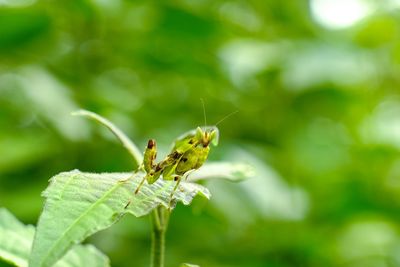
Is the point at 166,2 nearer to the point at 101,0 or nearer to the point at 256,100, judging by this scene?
the point at 101,0

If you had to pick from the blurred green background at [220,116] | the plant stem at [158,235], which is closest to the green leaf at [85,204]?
the plant stem at [158,235]

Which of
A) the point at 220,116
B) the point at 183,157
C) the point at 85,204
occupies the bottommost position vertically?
the point at 85,204

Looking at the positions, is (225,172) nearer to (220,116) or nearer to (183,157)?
(183,157)

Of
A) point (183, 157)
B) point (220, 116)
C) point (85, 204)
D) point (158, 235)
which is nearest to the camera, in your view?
point (85, 204)

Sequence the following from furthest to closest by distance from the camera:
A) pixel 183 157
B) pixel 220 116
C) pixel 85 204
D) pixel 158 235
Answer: pixel 220 116, pixel 183 157, pixel 158 235, pixel 85 204

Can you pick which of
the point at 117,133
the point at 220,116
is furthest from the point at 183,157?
the point at 220,116

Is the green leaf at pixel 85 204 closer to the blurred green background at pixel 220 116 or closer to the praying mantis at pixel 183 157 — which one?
the praying mantis at pixel 183 157

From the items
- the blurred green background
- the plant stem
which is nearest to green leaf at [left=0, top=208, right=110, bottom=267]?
the plant stem
